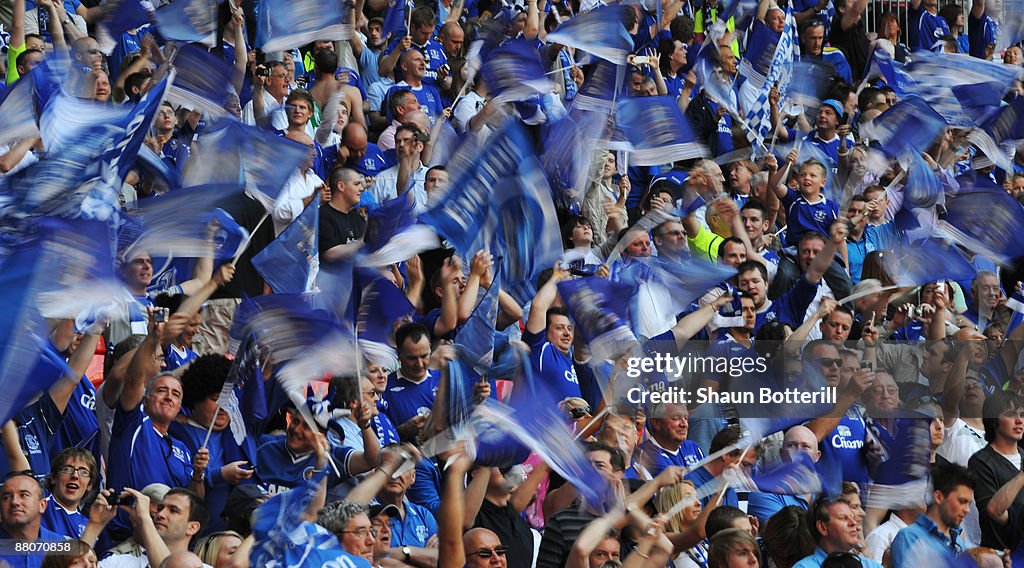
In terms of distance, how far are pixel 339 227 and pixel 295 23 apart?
1.35 metres

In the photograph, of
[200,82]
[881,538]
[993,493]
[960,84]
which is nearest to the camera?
[881,538]

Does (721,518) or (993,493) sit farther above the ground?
(721,518)

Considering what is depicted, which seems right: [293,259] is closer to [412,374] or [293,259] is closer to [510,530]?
[412,374]

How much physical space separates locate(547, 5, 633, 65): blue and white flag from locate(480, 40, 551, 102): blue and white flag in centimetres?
45

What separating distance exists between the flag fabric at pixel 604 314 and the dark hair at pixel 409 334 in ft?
2.75

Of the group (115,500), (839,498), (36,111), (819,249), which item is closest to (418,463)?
(115,500)

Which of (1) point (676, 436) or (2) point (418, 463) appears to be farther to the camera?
(1) point (676, 436)

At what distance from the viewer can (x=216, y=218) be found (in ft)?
23.8

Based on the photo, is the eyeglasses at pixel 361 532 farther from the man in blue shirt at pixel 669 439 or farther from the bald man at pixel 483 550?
the man in blue shirt at pixel 669 439

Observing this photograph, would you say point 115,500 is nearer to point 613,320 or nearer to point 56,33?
point 613,320

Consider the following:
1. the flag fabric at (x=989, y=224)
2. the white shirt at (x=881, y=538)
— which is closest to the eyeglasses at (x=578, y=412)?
the white shirt at (x=881, y=538)

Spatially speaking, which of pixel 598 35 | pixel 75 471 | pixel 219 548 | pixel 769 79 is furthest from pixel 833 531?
pixel 769 79

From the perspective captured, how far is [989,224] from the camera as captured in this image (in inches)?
402

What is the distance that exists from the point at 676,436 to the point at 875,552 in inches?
41.4
